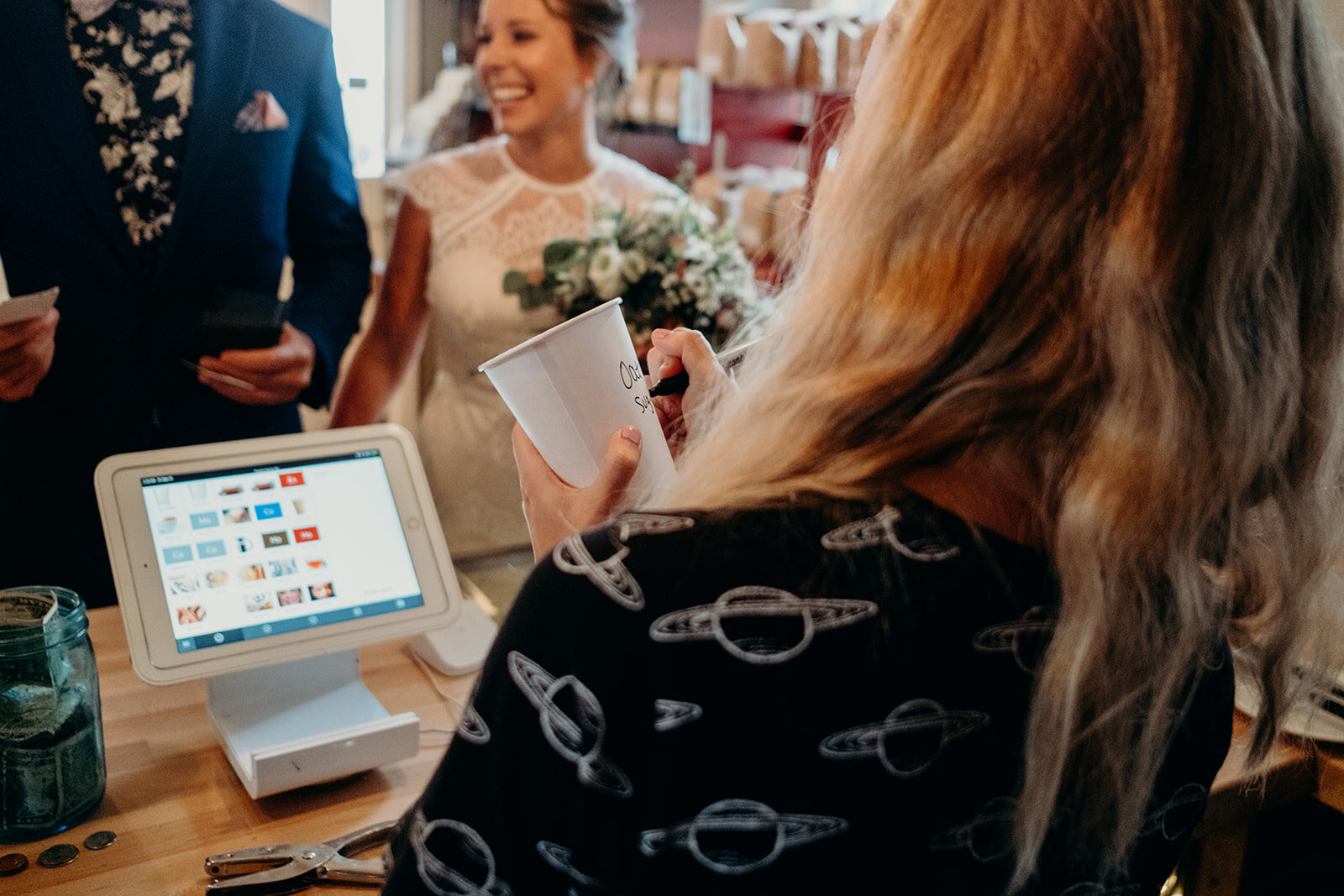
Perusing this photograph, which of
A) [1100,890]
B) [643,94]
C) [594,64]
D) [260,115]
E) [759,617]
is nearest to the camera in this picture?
[759,617]

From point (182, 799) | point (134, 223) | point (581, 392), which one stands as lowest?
point (182, 799)

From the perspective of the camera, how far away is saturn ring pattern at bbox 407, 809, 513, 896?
0.56 meters

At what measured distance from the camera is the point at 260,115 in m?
1.68

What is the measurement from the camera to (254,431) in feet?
5.82

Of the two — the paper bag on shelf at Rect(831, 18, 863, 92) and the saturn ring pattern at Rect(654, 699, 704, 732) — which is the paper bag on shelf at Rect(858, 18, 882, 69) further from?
the saturn ring pattern at Rect(654, 699, 704, 732)

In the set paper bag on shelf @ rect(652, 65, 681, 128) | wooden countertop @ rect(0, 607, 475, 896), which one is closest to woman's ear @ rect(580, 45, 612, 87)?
paper bag on shelf @ rect(652, 65, 681, 128)

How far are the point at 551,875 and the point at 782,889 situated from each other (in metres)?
0.13

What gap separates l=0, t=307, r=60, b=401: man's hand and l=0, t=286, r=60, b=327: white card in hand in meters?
0.04

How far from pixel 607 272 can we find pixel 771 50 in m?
1.27

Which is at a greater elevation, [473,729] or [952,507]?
[952,507]

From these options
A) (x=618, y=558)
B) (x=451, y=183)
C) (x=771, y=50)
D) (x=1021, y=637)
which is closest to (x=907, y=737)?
(x=1021, y=637)

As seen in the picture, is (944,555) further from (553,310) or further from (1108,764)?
(553,310)

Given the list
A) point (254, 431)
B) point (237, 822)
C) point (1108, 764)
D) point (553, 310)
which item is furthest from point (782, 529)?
point (553, 310)

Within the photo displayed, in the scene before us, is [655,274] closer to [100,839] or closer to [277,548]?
[277,548]
